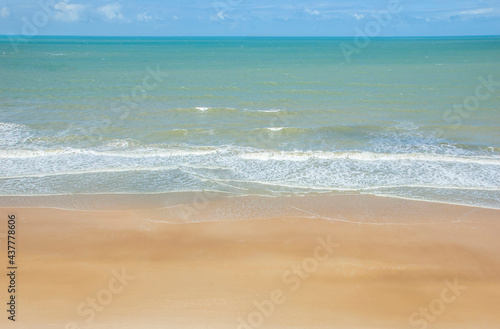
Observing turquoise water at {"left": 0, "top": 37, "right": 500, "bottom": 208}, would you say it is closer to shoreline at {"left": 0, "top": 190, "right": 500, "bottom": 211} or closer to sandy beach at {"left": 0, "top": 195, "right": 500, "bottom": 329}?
shoreline at {"left": 0, "top": 190, "right": 500, "bottom": 211}

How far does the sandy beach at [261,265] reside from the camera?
6.66 metres

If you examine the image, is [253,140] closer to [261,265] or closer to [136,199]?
[136,199]

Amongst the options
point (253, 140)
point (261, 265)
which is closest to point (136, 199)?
point (261, 265)

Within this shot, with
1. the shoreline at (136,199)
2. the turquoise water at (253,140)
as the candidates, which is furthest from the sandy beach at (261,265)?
Answer: the turquoise water at (253,140)

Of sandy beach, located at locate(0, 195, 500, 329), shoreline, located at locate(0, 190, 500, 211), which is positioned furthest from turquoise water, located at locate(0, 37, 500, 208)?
sandy beach, located at locate(0, 195, 500, 329)

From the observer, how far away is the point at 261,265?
811 cm

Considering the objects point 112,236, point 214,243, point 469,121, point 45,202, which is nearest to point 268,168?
point 214,243

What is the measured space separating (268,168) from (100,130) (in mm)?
8949

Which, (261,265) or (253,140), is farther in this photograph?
(253,140)

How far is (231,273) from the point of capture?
25.7 ft

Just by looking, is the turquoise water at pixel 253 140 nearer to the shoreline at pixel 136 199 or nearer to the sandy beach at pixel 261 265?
the shoreline at pixel 136 199

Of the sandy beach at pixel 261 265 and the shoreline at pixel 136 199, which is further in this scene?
the shoreline at pixel 136 199

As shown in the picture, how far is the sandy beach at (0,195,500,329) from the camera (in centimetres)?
666

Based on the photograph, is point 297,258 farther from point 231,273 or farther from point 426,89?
point 426,89
